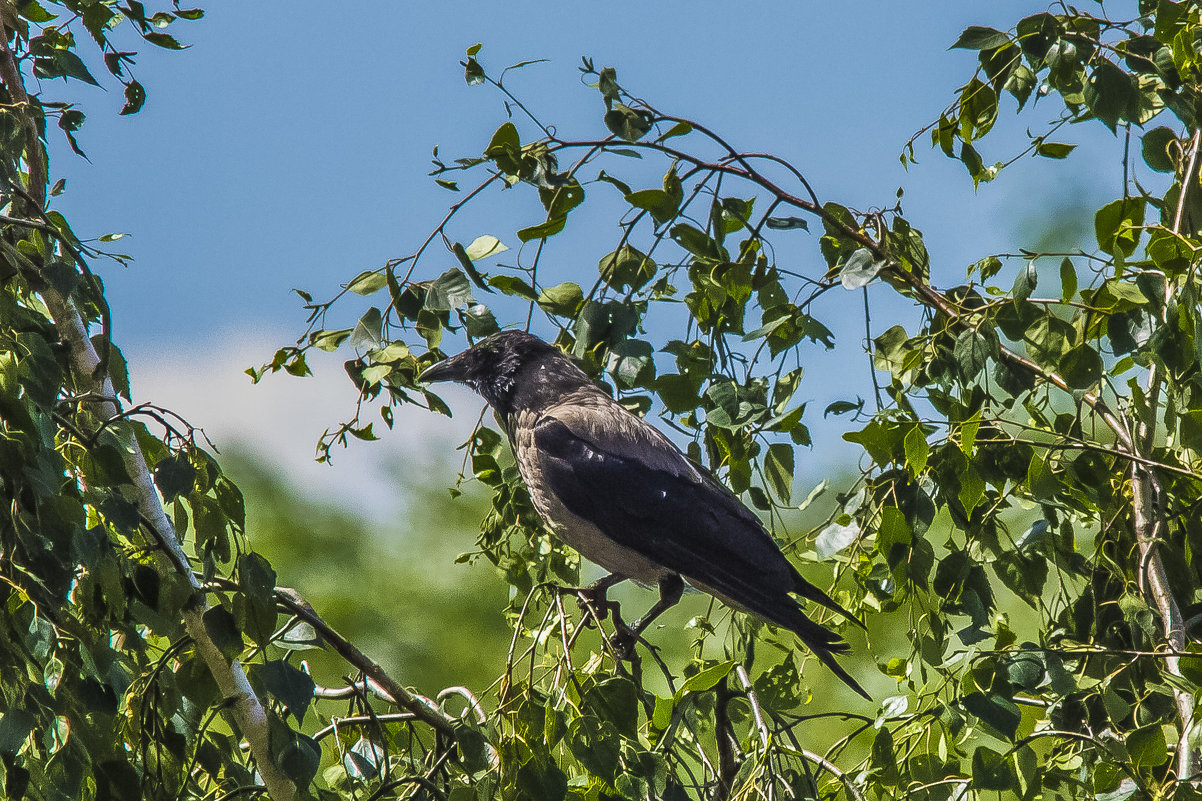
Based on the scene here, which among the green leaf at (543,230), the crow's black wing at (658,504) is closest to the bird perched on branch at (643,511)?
the crow's black wing at (658,504)

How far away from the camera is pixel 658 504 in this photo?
2947 mm

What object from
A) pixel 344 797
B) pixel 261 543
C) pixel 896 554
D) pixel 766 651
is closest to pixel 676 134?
pixel 896 554

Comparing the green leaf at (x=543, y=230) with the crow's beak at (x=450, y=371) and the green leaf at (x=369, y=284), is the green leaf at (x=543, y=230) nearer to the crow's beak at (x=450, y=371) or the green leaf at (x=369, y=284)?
the green leaf at (x=369, y=284)

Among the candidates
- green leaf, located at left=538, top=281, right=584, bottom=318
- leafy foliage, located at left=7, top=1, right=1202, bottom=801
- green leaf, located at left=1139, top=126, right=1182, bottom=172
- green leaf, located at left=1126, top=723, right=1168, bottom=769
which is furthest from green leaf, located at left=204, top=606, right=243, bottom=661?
green leaf, located at left=1139, top=126, right=1182, bottom=172

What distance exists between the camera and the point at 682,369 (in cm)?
234

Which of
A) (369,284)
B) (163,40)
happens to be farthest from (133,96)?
(369,284)

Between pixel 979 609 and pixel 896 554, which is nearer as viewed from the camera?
pixel 896 554

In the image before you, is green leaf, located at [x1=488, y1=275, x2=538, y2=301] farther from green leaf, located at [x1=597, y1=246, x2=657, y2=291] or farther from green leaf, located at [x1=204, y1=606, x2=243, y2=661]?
green leaf, located at [x1=204, y1=606, x2=243, y2=661]

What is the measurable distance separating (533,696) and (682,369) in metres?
0.89

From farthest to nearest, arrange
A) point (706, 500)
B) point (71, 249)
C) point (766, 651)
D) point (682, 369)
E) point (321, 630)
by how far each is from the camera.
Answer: point (766, 651) → point (706, 500) → point (682, 369) → point (321, 630) → point (71, 249)

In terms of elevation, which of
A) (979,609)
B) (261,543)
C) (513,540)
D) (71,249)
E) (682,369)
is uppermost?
(261,543)

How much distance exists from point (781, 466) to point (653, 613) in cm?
72

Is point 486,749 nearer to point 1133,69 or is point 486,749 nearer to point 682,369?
point 682,369

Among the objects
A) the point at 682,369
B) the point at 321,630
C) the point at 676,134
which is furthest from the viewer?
the point at 682,369
